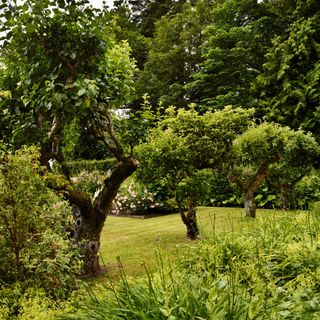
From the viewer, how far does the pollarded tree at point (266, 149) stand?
8359mm

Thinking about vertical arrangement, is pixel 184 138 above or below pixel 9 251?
above

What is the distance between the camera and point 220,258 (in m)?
4.31

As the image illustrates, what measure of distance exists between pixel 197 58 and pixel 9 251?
69.9 feet

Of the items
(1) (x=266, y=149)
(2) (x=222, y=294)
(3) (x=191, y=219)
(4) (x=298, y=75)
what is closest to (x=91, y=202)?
(3) (x=191, y=219)

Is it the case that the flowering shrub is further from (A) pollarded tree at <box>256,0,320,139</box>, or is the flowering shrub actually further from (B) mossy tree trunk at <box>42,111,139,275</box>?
(B) mossy tree trunk at <box>42,111,139,275</box>

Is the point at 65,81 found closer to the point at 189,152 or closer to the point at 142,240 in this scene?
the point at 189,152

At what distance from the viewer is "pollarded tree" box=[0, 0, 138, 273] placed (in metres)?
3.96

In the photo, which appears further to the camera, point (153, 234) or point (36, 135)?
point (153, 234)

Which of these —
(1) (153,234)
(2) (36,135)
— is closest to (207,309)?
(2) (36,135)

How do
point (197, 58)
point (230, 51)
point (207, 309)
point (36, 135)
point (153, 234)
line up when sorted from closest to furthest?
point (207, 309)
point (36, 135)
point (153, 234)
point (230, 51)
point (197, 58)

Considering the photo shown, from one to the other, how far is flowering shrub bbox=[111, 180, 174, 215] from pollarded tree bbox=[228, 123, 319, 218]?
538cm

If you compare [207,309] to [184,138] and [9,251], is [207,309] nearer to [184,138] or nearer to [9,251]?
[9,251]

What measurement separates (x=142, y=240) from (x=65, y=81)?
5.05 meters

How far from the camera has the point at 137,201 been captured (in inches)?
555
